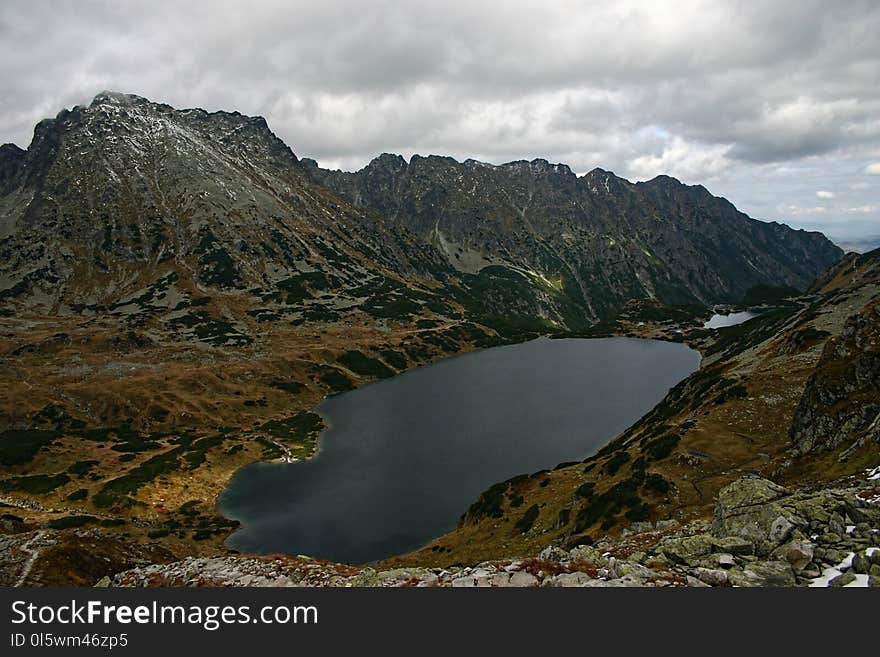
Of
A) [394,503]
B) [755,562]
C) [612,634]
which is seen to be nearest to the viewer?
[612,634]

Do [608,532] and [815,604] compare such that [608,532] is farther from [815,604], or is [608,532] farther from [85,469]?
[85,469]

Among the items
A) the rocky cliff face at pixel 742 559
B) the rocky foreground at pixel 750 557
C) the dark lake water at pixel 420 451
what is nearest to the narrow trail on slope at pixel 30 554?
the rocky cliff face at pixel 742 559

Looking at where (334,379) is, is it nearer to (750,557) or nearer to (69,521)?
(69,521)

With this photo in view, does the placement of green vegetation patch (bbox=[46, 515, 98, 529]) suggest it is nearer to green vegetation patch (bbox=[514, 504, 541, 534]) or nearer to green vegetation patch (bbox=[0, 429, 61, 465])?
green vegetation patch (bbox=[0, 429, 61, 465])

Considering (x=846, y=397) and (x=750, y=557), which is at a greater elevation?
(x=846, y=397)

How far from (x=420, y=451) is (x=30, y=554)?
238 ft

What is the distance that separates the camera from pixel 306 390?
160 meters

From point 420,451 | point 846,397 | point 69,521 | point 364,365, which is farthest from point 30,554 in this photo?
point 364,365

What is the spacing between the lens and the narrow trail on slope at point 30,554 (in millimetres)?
33188

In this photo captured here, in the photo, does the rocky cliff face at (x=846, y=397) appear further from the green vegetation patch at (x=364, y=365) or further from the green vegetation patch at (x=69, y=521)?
the green vegetation patch at (x=364, y=365)

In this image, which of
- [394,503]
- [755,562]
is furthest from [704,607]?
[394,503]

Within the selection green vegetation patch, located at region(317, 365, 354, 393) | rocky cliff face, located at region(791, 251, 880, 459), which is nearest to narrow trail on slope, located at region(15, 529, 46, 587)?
rocky cliff face, located at region(791, 251, 880, 459)

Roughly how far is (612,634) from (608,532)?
3215 cm

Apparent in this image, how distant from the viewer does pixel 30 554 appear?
35.6 meters
